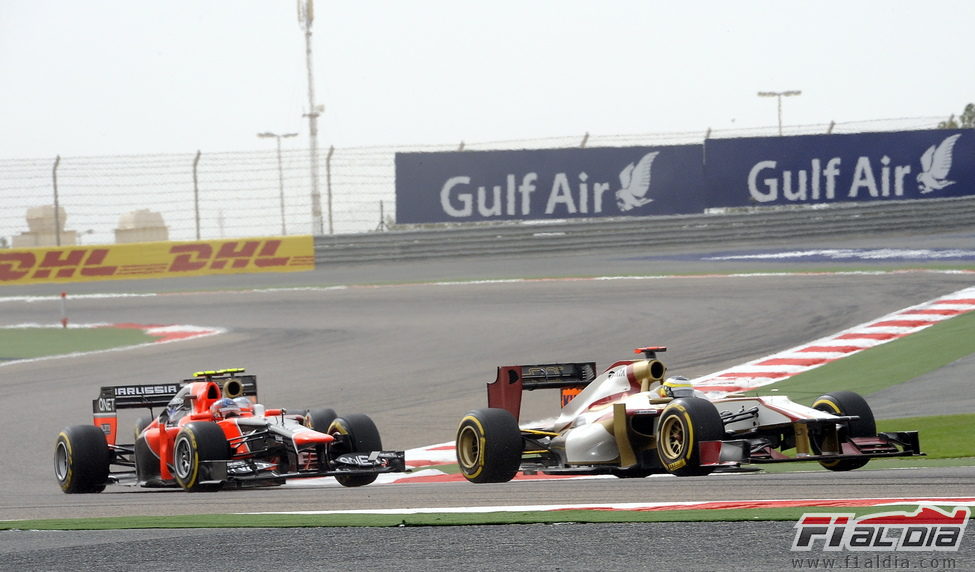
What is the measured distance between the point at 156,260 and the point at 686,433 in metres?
24.4

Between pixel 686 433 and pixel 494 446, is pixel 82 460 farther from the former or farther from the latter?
pixel 686 433

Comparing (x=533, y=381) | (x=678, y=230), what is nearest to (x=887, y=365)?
(x=533, y=381)

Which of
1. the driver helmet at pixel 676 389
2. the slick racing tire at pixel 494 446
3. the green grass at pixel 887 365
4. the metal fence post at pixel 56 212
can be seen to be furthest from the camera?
the metal fence post at pixel 56 212

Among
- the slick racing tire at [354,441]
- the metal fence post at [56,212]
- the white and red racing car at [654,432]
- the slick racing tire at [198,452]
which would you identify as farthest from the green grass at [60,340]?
the white and red racing car at [654,432]

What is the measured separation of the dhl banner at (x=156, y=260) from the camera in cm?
3134

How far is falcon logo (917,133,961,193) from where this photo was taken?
3135 centimetres

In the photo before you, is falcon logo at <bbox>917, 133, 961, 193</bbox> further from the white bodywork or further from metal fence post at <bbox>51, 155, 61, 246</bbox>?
the white bodywork

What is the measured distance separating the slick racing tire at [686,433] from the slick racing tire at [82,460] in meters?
5.79

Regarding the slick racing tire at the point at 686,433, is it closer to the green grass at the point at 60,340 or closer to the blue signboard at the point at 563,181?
the green grass at the point at 60,340

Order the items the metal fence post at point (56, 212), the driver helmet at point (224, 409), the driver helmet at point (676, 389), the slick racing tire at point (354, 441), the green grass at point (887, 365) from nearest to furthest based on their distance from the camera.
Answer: the driver helmet at point (676, 389), the slick racing tire at point (354, 441), the driver helmet at point (224, 409), the green grass at point (887, 365), the metal fence post at point (56, 212)

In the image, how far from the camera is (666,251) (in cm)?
3066

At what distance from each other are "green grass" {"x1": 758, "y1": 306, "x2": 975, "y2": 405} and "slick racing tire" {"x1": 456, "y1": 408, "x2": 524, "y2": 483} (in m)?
4.13

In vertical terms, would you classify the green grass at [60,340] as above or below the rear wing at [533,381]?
above

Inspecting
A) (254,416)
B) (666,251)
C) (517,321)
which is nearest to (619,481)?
(254,416)
